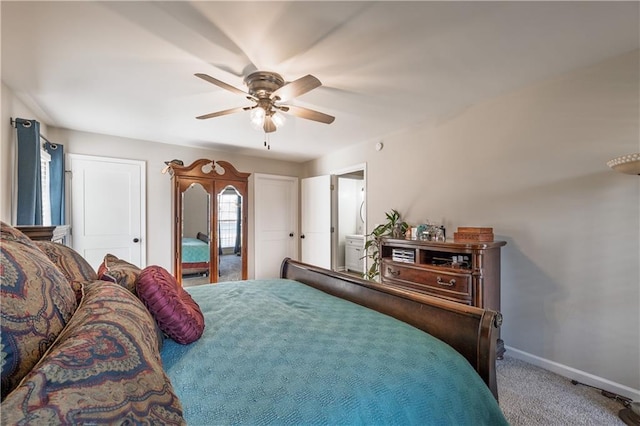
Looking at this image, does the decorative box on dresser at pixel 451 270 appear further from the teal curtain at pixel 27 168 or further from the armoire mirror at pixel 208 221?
the teal curtain at pixel 27 168

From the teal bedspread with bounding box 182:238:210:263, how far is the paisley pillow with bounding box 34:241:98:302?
116 inches

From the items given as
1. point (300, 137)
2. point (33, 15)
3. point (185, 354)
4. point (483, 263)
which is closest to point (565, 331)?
point (483, 263)

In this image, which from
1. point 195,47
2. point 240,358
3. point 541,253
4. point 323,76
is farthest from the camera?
point 541,253

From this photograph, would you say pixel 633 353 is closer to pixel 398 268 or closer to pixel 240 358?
pixel 398 268

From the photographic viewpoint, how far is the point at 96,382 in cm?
58

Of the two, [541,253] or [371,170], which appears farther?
[371,170]

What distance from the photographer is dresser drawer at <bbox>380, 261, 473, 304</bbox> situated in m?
2.47

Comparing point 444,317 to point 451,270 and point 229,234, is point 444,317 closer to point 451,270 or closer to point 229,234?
point 451,270

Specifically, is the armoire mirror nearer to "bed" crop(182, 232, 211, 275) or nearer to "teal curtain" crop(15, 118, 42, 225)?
"bed" crop(182, 232, 211, 275)

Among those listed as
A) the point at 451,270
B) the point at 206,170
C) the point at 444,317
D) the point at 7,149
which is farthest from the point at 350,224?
the point at 7,149

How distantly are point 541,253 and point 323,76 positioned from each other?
7.76 ft

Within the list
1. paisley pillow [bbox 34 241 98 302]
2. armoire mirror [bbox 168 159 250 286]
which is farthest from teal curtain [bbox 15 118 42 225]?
paisley pillow [bbox 34 241 98 302]

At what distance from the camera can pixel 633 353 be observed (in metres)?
2.03

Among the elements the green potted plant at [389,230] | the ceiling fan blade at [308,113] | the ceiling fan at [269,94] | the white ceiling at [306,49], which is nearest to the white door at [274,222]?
the green potted plant at [389,230]
